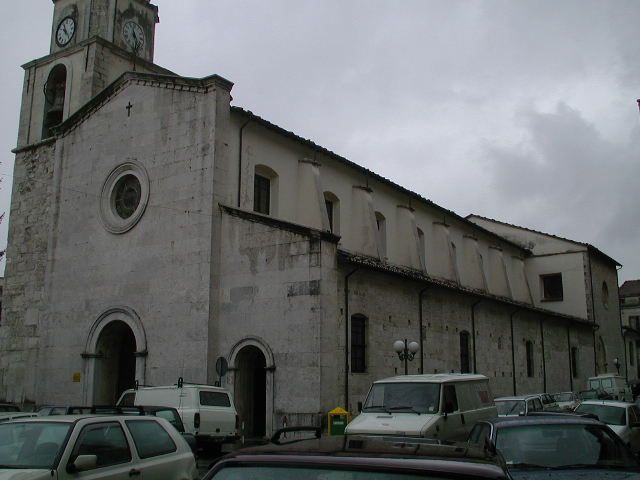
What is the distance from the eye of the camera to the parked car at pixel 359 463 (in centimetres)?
348

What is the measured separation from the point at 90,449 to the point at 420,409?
8245mm

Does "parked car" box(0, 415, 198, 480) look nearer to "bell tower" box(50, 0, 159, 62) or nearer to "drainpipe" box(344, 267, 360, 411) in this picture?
"drainpipe" box(344, 267, 360, 411)

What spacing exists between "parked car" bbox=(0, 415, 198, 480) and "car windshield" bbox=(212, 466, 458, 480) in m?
4.12

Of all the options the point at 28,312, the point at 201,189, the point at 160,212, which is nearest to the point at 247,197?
the point at 201,189

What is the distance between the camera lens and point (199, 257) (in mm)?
22578

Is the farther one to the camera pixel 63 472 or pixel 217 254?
pixel 217 254

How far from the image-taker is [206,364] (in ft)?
70.7

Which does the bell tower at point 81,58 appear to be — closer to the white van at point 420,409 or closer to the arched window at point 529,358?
the white van at point 420,409

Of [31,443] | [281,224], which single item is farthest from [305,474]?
[281,224]

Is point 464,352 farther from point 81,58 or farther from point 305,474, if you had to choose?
point 305,474

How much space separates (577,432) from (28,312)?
80.9ft

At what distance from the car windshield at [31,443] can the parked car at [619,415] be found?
1181cm

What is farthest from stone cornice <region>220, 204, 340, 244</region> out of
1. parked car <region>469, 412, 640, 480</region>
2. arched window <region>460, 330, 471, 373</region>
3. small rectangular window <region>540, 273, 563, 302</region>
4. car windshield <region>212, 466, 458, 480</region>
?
small rectangular window <region>540, 273, 563, 302</region>

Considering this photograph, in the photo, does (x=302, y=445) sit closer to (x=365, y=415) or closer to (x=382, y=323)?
(x=365, y=415)
